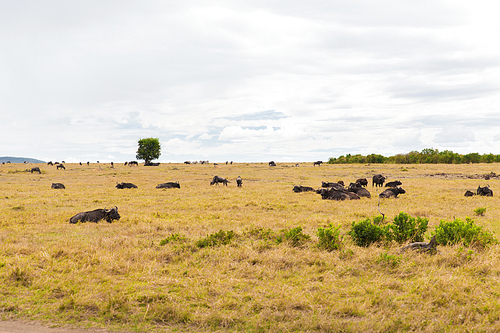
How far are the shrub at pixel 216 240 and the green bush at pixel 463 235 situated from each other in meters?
7.13

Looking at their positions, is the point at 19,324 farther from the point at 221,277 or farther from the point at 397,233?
the point at 397,233

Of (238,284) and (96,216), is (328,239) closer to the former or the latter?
(238,284)

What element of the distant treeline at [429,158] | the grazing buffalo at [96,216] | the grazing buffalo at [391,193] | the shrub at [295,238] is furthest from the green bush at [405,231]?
the distant treeline at [429,158]

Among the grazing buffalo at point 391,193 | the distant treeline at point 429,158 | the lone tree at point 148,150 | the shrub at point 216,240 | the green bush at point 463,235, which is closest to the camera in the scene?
the green bush at point 463,235

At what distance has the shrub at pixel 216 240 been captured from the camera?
33.5 feet

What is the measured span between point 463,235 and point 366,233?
3.11 metres

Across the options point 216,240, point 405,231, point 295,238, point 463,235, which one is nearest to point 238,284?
point 216,240

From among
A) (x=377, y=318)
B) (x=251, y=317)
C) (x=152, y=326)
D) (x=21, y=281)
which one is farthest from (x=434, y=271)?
(x=21, y=281)

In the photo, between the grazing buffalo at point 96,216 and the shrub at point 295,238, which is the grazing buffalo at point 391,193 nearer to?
the shrub at point 295,238

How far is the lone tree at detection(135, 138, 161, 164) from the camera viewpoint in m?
98.2

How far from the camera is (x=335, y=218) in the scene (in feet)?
49.0

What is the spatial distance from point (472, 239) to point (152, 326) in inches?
389

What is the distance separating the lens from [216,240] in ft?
34.1

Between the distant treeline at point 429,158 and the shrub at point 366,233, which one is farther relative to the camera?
the distant treeline at point 429,158
